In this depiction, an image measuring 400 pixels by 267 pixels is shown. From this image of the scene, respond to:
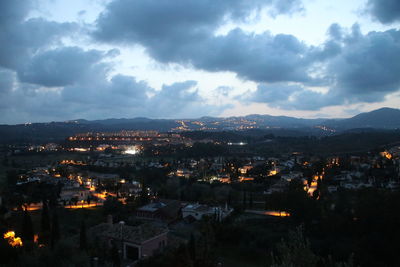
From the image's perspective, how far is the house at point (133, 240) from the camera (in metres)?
15.4

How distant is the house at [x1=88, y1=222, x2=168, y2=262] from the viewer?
15352 millimetres

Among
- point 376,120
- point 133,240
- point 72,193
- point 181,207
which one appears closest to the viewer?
point 133,240

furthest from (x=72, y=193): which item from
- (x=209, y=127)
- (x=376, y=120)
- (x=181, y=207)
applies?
(x=376, y=120)

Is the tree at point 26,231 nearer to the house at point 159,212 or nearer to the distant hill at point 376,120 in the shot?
the house at point 159,212

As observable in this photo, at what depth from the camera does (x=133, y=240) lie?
15.5m

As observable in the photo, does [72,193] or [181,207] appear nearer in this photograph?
[181,207]

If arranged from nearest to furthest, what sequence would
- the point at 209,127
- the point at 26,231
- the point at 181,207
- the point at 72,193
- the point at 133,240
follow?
the point at 133,240
the point at 26,231
the point at 181,207
the point at 72,193
the point at 209,127

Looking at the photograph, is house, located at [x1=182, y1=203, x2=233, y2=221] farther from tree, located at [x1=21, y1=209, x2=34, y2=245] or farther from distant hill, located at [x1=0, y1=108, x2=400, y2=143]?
distant hill, located at [x1=0, y1=108, x2=400, y2=143]

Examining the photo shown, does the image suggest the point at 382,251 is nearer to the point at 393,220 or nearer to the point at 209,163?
the point at 393,220

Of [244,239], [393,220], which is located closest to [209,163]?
[244,239]

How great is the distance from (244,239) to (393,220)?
22.4 feet

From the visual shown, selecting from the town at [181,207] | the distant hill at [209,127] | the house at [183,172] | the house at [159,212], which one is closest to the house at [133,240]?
the town at [181,207]

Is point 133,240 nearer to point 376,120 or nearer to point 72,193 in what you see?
point 72,193

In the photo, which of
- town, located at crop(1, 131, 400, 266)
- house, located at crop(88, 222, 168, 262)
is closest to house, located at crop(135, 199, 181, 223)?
town, located at crop(1, 131, 400, 266)
